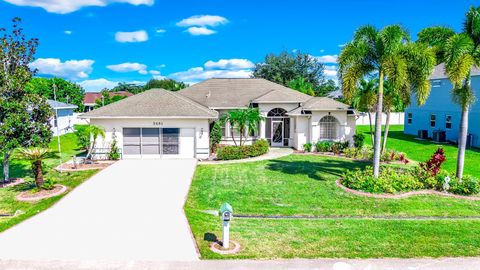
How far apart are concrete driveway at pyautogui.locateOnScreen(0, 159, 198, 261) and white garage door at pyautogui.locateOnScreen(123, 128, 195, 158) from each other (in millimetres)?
5788

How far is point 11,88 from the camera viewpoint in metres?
15.0

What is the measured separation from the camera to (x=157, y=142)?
69.6ft

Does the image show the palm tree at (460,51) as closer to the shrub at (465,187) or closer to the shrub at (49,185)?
the shrub at (465,187)

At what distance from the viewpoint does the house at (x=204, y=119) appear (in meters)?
20.9

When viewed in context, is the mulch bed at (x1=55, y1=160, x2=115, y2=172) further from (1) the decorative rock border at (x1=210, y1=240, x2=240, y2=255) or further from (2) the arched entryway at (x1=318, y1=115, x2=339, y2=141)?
(2) the arched entryway at (x1=318, y1=115, x2=339, y2=141)

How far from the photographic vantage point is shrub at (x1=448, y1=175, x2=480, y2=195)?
13633mm

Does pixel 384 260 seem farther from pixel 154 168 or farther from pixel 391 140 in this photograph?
pixel 391 140

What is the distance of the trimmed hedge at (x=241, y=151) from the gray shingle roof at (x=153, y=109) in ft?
7.51

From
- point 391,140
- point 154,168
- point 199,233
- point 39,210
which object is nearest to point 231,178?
point 154,168

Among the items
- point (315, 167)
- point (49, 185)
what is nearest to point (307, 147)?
point (315, 167)

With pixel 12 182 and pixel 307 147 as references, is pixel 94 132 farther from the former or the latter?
pixel 307 147

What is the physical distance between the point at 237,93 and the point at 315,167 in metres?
12.7

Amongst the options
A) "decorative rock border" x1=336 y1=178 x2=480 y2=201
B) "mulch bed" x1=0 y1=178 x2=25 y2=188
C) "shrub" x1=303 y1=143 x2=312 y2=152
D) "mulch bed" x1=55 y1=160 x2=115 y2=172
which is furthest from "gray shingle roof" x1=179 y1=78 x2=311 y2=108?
"mulch bed" x1=0 y1=178 x2=25 y2=188

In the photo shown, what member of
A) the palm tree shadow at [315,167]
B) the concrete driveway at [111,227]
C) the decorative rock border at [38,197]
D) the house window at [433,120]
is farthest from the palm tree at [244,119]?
the house window at [433,120]
